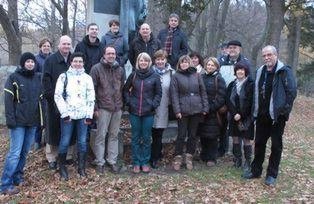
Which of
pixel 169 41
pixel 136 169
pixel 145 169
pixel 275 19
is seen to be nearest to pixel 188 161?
pixel 145 169

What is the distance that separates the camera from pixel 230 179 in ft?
25.2

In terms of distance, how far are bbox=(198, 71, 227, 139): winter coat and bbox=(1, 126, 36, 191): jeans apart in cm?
314

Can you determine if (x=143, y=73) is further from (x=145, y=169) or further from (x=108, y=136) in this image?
(x=145, y=169)

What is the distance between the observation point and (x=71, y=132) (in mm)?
7195

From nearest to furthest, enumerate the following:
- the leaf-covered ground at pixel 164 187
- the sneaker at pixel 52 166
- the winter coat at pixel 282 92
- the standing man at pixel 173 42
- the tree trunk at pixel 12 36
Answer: the leaf-covered ground at pixel 164 187, the winter coat at pixel 282 92, the sneaker at pixel 52 166, the standing man at pixel 173 42, the tree trunk at pixel 12 36

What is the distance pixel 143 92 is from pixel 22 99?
1.98 metres

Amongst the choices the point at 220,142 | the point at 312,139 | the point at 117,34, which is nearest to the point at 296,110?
the point at 312,139

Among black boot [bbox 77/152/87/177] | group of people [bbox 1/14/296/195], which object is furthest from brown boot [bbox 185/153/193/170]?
black boot [bbox 77/152/87/177]

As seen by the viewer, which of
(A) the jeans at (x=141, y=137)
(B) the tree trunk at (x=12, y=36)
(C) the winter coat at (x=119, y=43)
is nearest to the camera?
(A) the jeans at (x=141, y=137)

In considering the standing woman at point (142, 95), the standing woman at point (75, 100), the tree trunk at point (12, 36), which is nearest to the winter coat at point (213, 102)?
the standing woman at point (142, 95)

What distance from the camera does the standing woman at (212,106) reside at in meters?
8.00

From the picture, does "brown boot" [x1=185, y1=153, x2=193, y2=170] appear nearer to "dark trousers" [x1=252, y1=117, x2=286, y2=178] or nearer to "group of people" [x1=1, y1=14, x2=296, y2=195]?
"group of people" [x1=1, y1=14, x2=296, y2=195]

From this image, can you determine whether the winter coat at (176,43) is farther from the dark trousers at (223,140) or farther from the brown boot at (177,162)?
the brown boot at (177,162)

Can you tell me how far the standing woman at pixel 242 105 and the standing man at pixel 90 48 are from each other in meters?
2.47
